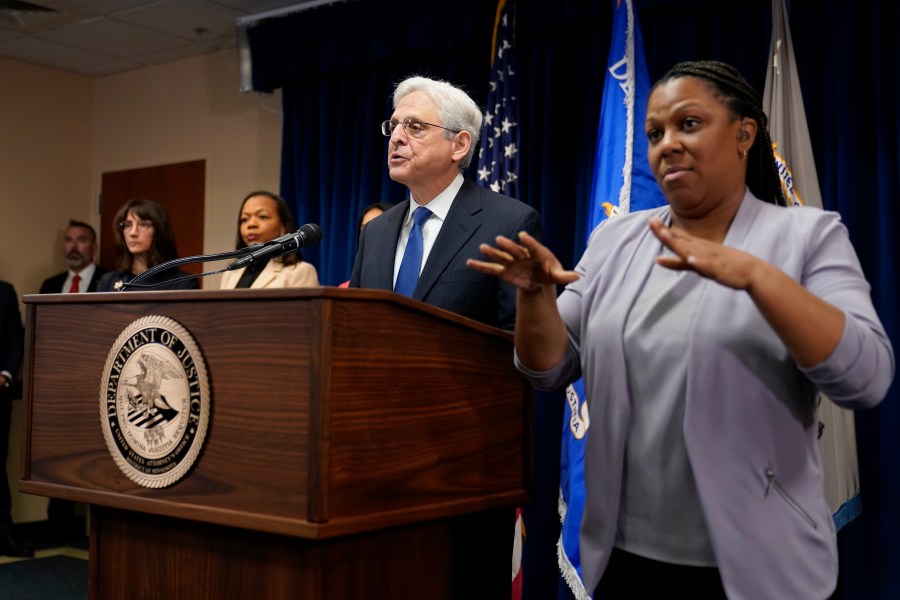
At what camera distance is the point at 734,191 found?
4.76ft

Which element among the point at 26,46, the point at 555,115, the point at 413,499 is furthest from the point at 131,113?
the point at 413,499

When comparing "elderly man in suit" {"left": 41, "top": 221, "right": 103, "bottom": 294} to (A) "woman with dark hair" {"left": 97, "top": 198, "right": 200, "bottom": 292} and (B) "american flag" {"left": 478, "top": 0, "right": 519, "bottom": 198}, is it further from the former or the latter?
(B) "american flag" {"left": 478, "top": 0, "right": 519, "bottom": 198}

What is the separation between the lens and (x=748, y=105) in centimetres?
145

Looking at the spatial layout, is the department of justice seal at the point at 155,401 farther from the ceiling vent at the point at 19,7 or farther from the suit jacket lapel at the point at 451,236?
the ceiling vent at the point at 19,7

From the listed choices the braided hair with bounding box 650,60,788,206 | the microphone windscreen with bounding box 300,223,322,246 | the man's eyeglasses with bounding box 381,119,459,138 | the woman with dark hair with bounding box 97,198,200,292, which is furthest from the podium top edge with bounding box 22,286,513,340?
the woman with dark hair with bounding box 97,198,200,292

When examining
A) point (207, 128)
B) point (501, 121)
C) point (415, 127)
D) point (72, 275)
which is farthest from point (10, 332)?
point (415, 127)

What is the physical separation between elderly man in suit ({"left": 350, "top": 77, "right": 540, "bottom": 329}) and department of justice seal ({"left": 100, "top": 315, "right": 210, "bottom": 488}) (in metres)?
0.58

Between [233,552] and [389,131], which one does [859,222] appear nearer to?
[389,131]

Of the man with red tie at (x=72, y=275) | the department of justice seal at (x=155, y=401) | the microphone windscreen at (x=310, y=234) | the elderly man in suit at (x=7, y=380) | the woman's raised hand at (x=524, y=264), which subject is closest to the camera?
the woman's raised hand at (x=524, y=264)

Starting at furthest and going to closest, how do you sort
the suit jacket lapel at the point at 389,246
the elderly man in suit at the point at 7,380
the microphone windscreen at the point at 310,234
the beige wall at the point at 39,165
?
the beige wall at the point at 39,165
the elderly man in suit at the point at 7,380
the suit jacket lapel at the point at 389,246
the microphone windscreen at the point at 310,234

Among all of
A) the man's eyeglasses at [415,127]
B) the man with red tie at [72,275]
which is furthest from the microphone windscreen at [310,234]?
the man with red tie at [72,275]

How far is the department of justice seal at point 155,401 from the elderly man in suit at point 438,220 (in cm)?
58

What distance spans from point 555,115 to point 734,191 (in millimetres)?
2995

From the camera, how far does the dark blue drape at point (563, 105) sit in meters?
3.40
